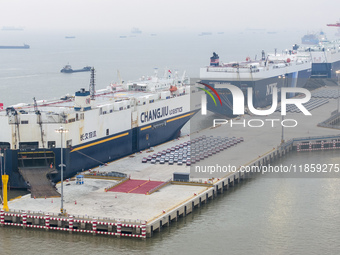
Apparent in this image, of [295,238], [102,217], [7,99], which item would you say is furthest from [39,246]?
[7,99]

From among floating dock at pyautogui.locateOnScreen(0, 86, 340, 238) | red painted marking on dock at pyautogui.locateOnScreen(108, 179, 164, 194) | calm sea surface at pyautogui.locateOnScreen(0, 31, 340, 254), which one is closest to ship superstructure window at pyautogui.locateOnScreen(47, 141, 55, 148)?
floating dock at pyautogui.locateOnScreen(0, 86, 340, 238)

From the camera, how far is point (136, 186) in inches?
2119

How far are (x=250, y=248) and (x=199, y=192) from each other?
389 inches

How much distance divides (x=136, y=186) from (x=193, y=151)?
13.6 m

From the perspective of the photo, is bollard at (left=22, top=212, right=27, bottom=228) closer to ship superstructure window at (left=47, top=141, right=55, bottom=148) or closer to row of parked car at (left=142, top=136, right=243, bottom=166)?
ship superstructure window at (left=47, top=141, right=55, bottom=148)

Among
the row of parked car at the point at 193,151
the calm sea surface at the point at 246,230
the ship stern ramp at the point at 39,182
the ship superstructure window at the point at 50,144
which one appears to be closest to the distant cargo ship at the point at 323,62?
the row of parked car at the point at 193,151

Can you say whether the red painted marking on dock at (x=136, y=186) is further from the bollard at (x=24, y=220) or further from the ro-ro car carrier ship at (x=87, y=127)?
the bollard at (x=24, y=220)

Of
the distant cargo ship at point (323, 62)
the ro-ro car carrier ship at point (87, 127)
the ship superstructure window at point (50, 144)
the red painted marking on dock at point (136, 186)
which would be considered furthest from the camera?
the distant cargo ship at point (323, 62)

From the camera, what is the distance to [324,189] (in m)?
57.3

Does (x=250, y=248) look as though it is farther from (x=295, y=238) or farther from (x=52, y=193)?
(x=52, y=193)

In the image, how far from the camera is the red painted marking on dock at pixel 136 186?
52.6 m

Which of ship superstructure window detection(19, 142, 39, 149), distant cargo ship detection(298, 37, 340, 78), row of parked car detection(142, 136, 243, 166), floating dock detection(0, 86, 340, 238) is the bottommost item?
floating dock detection(0, 86, 340, 238)

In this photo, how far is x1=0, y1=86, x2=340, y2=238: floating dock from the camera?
4538 cm

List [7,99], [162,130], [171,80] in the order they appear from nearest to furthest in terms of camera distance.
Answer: [162,130]
[171,80]
[7,99]
